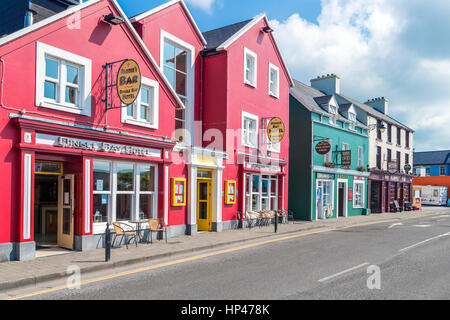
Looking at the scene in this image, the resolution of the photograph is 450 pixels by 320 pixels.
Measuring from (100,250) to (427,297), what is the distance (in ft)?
27.1

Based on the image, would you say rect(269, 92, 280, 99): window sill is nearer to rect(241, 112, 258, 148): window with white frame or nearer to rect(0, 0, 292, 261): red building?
rect(0, 0, 292, 261): red building

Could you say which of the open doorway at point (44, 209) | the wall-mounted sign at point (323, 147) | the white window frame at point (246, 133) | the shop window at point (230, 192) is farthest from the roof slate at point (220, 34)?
the open doorway at point (44, 209)

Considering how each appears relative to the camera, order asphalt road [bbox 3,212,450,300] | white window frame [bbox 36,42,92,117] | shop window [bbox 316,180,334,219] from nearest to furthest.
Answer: asphalt road [bbox 3,212,450,300]
white window frame [bbox 36,42,92,117]
shop window [bbox 316,180,334,219]

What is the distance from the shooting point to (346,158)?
2620 centimetres

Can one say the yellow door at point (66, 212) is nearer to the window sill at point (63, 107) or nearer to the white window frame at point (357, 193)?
the window sill at point (63, 107)

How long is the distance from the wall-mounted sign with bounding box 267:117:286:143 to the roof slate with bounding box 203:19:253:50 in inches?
182

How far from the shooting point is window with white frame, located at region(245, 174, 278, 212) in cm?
1920

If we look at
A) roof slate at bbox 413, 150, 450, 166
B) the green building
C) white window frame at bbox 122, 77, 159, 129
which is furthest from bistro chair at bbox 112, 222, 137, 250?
roof slate at bbox 413, 150, 450, 166

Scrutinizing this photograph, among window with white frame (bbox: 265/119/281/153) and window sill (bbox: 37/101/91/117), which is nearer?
window sill (bbox: 37/101/91/117)

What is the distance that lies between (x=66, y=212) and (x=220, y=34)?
12.2 m

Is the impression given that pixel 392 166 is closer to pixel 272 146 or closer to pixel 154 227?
pixel 272 146

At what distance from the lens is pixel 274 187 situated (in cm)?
2139
